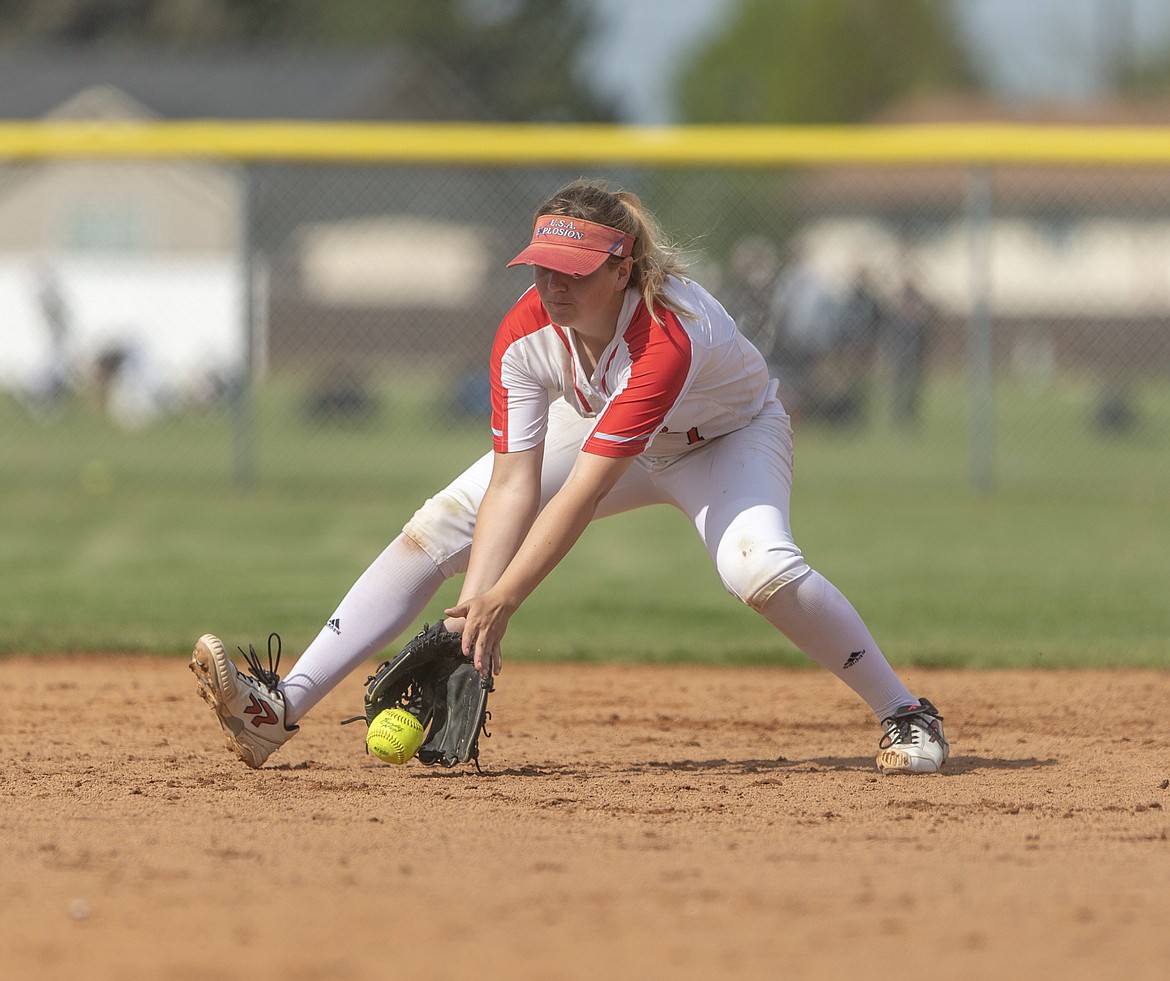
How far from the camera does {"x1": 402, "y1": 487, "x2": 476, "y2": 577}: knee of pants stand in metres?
4.61

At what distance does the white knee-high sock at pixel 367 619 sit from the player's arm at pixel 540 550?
0.48 metres

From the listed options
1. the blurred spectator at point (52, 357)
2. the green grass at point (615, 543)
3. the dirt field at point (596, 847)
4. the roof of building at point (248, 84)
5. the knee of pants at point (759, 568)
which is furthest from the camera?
the roof of building at point (248, 84)

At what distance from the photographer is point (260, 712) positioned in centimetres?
448

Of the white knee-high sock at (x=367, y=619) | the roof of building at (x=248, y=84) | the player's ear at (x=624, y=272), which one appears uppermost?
the roof of building at (x=248, y=84)

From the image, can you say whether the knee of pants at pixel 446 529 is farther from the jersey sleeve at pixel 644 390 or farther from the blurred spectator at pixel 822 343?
the blurred spectator at pixel 822 343

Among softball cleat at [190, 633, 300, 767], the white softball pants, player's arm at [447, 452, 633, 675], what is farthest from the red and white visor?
softball cleat at [190, 633, 300, 767]

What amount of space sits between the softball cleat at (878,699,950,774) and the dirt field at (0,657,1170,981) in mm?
63

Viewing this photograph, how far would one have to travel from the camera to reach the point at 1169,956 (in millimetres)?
2814

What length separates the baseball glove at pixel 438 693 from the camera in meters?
4.47

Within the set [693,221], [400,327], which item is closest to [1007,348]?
[400,327]

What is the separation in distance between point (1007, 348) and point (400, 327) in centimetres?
1070

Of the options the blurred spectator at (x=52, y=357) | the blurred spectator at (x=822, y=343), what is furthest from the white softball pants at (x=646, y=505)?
the blurred spectator at (x=52, y=357)

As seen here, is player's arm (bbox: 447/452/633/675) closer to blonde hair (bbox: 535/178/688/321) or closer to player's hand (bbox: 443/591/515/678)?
player's hand (bbox: 443/591/515/678)

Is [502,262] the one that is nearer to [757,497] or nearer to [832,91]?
[757,497]
